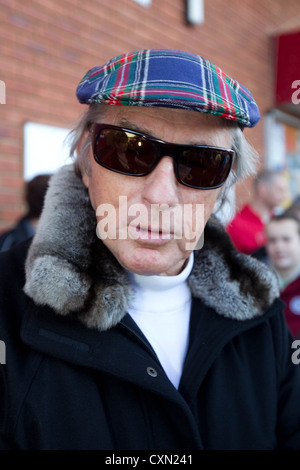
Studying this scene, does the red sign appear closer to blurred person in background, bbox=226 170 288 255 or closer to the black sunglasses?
blurred person in background, bbox=226 170 288 255

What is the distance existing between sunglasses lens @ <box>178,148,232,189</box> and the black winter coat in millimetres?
310

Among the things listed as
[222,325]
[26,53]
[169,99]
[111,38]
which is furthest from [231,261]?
[111,38]

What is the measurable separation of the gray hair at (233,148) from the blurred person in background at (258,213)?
268cm

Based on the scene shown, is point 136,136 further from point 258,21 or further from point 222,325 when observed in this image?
point 258,21

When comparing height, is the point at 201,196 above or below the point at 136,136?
below

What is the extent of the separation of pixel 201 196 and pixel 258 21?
6.08m

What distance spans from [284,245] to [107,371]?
8.95 ft

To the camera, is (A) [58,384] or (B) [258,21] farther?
(B) [258,21]

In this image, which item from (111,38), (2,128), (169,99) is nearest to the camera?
(169,99)

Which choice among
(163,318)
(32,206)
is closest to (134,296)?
(163,318)

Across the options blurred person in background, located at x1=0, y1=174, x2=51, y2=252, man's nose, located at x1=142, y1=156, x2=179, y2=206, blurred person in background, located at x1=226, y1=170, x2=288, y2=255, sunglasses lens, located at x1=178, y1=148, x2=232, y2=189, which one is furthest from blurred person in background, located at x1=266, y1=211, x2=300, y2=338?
man's nose, located at x1=142, y1=156, x2=179, y2=206

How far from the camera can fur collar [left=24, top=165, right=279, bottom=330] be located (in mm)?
1148

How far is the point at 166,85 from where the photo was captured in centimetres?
110
